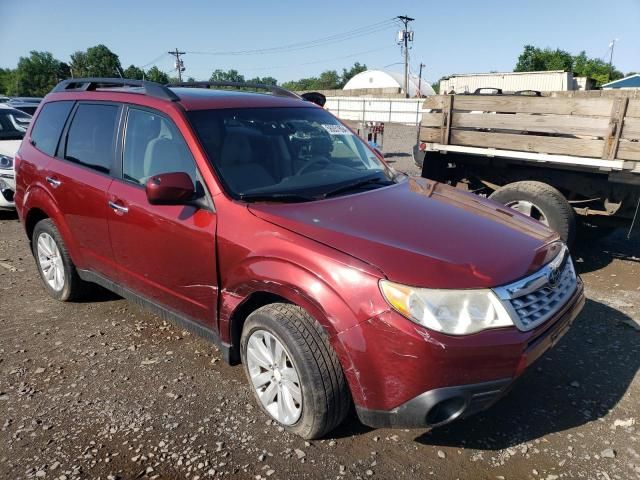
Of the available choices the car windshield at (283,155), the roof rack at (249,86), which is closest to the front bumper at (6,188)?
the roof rack at (249,86)

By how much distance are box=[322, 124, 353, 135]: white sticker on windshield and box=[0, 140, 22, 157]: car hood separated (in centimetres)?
600

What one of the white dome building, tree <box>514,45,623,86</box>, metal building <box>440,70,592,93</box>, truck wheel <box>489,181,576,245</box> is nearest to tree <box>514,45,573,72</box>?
tree <box>514,45,623,86</box>

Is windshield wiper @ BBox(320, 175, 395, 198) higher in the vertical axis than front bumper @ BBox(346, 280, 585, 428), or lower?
higher

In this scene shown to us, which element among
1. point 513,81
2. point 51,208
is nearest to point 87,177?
point 51,208

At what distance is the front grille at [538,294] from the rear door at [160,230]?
1.61m

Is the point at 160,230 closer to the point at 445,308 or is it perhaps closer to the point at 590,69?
the point at 445,308

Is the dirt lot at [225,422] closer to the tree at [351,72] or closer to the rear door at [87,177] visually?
the rear door at [87,177]

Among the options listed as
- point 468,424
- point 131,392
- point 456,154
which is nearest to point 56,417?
point 131,392

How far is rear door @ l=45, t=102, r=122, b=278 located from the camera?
138 inches

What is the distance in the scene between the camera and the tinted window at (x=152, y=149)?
302cm

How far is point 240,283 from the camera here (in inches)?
105

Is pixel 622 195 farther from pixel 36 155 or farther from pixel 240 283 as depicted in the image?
pixel 36 155

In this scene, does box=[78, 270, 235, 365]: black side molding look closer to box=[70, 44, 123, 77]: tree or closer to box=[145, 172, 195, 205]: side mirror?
box=[145, 172, 195, 205]: side mirror

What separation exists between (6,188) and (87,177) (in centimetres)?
472
